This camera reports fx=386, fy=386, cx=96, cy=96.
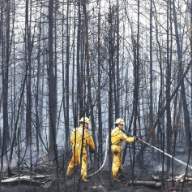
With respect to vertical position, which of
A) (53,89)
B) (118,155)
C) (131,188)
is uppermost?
(53,89)

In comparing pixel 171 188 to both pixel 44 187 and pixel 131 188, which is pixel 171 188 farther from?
pixel 44 187

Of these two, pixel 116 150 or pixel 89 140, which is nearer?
pixel 89 140

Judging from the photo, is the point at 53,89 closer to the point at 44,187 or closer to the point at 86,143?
the point at 86,143

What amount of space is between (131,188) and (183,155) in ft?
30.0

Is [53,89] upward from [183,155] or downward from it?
upward

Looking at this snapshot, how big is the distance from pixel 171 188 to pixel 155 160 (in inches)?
285

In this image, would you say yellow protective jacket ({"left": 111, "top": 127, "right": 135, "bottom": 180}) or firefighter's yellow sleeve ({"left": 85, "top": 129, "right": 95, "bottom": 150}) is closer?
firefighter's yellow sleeve ({"left": 85, "top": 129, "right": 95, "bottom": 150})

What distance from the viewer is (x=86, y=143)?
33.1 feet

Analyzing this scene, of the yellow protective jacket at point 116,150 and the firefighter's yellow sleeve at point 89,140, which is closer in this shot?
the firefighter's yellow sleeve at point 89,140

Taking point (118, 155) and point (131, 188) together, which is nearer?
point (131, 188)

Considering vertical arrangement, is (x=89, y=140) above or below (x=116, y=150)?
above

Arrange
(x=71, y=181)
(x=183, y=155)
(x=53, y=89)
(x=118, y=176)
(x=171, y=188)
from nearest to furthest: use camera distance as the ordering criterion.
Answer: (x=171, y=188) → (x=71, y=181) → (x=118, y=176) → (x=53, y=89) → (x=183, y=155)

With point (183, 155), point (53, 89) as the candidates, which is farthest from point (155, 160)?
point (53, 89)

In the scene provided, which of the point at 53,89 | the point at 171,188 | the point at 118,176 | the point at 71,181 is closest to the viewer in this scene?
the point at 171,188
